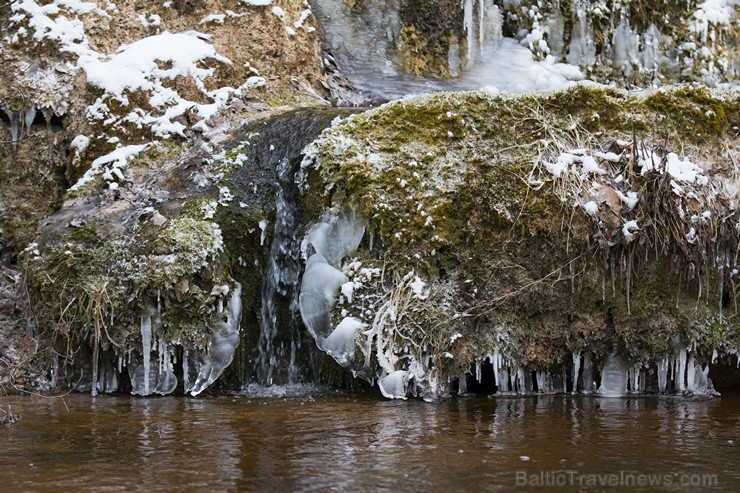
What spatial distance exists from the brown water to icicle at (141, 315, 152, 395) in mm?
256

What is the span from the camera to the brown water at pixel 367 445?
373cm

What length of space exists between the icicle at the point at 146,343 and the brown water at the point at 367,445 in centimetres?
26

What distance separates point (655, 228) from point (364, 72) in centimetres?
442

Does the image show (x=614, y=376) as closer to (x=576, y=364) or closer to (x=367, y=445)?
(x=576, y=364)

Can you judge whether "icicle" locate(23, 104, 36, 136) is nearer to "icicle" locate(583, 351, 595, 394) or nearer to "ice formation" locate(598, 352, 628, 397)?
"icicle" locate(583, 351, 595, 394)

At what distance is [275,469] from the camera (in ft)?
12.9

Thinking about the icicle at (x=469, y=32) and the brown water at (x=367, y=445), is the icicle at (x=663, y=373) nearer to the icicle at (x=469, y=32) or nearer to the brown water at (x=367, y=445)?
A: the brown water at (x=367, y=445)

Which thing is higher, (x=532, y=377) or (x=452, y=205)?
(x=452, y=205)

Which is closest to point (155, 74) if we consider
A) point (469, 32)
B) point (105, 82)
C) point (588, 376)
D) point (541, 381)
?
point (105, 82)

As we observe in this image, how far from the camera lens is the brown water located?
3.73 meters

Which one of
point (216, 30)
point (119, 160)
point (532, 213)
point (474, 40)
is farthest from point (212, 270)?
point (474, 40)

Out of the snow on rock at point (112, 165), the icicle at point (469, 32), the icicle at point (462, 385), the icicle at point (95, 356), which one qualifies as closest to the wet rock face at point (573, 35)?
the icicle at point (469, 32)

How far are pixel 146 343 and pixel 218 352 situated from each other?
509 mm

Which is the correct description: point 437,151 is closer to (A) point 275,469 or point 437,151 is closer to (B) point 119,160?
(B) point 119,160
